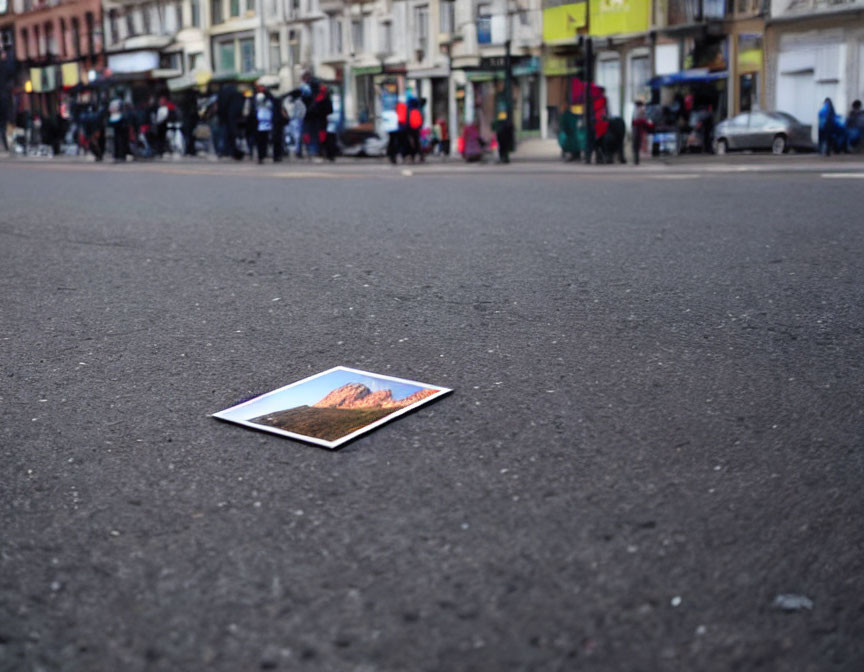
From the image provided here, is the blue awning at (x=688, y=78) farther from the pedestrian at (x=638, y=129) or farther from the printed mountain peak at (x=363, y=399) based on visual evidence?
the printed mountain peak at (x=363, y=399)

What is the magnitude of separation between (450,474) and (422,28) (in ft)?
156

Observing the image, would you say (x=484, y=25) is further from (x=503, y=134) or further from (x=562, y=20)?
(x=503, y=134)

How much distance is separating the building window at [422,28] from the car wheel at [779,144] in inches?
772

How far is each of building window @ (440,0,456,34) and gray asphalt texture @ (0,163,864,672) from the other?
42.3 meters

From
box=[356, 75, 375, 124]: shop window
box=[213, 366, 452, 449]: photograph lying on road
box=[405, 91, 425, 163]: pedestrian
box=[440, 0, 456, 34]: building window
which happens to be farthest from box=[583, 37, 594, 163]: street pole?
box=[213, 366, 452, 449]: photograph lying on road

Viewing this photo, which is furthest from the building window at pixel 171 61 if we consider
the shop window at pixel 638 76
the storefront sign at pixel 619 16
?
the shop window at pixel 638 76

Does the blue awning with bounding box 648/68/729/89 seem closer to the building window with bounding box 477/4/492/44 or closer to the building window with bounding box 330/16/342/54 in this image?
the building window with bounding box 477/4/492/44

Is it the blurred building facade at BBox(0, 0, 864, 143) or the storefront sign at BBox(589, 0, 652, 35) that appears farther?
the storefront sign at BBox(589, 0, 652, 35)

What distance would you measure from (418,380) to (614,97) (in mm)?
38905

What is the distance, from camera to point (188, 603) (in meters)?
2.23

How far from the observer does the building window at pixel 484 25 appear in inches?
1797

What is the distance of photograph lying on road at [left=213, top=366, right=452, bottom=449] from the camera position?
3.33 meters

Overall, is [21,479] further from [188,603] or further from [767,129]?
[767,129]

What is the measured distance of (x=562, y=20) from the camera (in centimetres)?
4194
